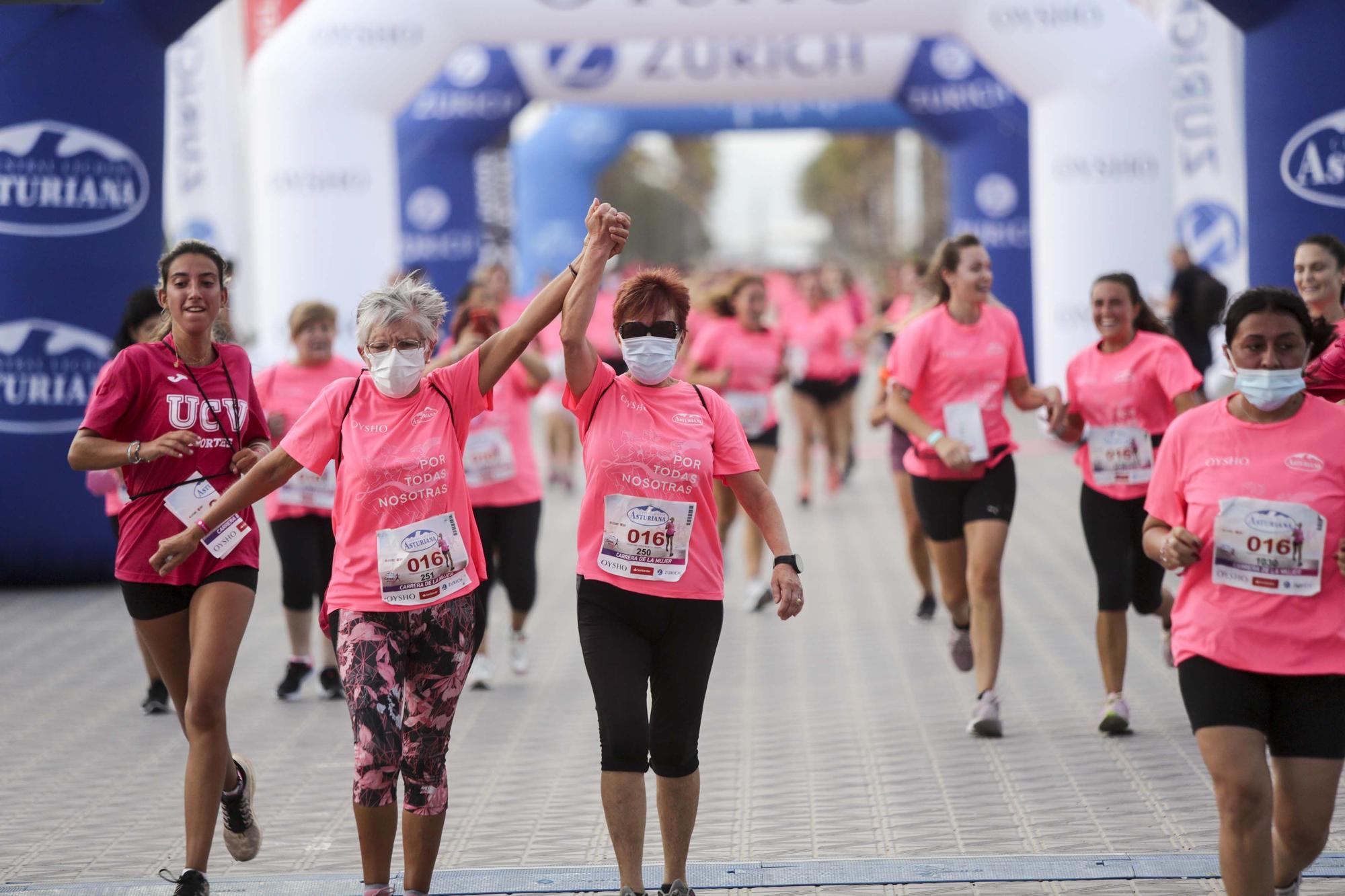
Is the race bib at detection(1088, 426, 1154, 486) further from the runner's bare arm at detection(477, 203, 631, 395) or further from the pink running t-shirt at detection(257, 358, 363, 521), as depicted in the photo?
the pink running t-shirt at detection(257, 358, 363, 521)

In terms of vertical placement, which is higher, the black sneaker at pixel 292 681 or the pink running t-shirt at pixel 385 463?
the pink running t-shirt at pixel 385 463

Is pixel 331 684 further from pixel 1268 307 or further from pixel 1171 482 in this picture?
pixel 1268 307

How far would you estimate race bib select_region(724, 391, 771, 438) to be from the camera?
9945mm

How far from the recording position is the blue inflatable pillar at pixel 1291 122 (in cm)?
827

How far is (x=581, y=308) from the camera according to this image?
4.14 meters

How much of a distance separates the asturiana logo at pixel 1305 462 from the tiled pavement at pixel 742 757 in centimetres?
144

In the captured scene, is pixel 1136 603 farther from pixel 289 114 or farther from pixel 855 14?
pixel 289 114

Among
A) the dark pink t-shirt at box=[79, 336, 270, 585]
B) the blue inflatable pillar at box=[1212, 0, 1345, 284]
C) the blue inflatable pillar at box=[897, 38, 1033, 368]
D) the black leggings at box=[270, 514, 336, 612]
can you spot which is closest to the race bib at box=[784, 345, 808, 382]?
the blue inflatable pillar at box=[1212, 0, 1345, 284]

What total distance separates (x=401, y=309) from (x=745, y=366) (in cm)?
591

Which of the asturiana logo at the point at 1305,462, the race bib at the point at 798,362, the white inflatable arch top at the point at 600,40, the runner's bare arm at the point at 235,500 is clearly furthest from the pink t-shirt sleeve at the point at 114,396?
the white inflatable arch top at the point at 600,40

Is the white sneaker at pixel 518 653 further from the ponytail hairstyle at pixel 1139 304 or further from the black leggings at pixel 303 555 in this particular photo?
the ponytail hairstyle at pixel 1139 304

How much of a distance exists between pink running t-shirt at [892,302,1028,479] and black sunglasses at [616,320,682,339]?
261 centimetres

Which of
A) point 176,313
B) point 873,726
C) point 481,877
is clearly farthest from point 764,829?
point 176,313

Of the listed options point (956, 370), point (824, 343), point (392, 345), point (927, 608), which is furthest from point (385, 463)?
point (824, 343)
